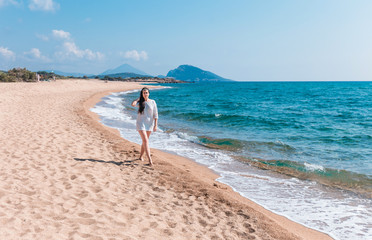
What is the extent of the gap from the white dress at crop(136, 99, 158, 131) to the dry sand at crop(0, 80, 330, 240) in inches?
39.9

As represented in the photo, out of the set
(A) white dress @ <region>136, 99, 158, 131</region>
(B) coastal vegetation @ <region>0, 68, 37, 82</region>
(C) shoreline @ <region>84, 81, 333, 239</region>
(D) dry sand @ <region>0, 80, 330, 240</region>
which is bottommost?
(C) shoreline @ <region>84, 81, 333, 239</region>

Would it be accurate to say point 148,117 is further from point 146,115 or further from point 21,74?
point 21,74

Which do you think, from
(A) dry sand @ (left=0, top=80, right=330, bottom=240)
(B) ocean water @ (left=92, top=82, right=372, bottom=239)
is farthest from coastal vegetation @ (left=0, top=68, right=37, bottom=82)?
(A) dry sand @ (left=0, top=80, right=330, bottom=240)

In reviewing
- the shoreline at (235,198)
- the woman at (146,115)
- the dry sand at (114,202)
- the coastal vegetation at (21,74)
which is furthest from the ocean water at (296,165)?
the coastal vegetation at (21,74)

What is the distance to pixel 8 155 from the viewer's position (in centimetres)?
619

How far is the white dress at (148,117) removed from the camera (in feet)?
20.6

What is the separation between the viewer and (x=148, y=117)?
20.9 ft

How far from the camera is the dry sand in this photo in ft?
10.9

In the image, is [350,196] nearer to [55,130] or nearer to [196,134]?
[196,134]

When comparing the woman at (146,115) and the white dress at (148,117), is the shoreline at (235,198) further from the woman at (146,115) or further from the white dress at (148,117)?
→ the white dress at (148,117)

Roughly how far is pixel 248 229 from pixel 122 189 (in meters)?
2.42

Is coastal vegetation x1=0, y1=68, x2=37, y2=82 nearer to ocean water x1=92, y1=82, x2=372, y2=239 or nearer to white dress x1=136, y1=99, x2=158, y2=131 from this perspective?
ocean water x1=92, y1=82, x2=372, y2=239

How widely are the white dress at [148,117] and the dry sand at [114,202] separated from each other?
3.32 ft

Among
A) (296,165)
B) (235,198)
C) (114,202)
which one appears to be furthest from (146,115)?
(296,165)
